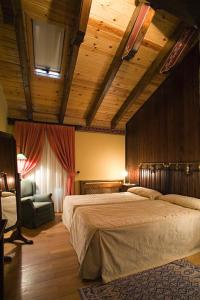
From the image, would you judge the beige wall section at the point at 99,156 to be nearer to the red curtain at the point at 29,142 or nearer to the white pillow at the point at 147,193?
the red curtain at the point at 29,142

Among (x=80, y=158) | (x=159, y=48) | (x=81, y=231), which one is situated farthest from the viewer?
(x=80, y=158)

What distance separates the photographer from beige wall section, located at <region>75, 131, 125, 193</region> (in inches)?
206

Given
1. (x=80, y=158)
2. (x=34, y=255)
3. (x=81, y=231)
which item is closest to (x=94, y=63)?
(x=80, y=158)

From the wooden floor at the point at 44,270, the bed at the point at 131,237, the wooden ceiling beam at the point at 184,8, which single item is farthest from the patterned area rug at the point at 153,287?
the wooden ceiling beam at the point at 184,8

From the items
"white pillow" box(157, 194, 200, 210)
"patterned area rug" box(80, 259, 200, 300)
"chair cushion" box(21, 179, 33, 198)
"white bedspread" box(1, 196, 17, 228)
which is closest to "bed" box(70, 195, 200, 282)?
"white pillow" box(157, 194, 200, 210)

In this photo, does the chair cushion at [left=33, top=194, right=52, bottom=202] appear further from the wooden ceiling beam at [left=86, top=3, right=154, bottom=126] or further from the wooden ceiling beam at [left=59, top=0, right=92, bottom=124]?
the wooden ceiling beam at [left=86, top=3, right=154, bottom=126]

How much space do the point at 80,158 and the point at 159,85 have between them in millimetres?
2796

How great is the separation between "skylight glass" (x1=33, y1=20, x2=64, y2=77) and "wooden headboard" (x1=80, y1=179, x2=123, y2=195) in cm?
Answer: 293

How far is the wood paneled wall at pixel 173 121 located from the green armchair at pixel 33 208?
248 cm

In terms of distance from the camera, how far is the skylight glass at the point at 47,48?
2912mm

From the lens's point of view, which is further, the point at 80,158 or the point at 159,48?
the point at 80,158

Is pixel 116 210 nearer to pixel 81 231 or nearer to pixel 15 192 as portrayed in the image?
pixel 81 231

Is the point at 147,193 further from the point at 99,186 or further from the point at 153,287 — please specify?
the point at 153,287

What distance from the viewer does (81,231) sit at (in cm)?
237
